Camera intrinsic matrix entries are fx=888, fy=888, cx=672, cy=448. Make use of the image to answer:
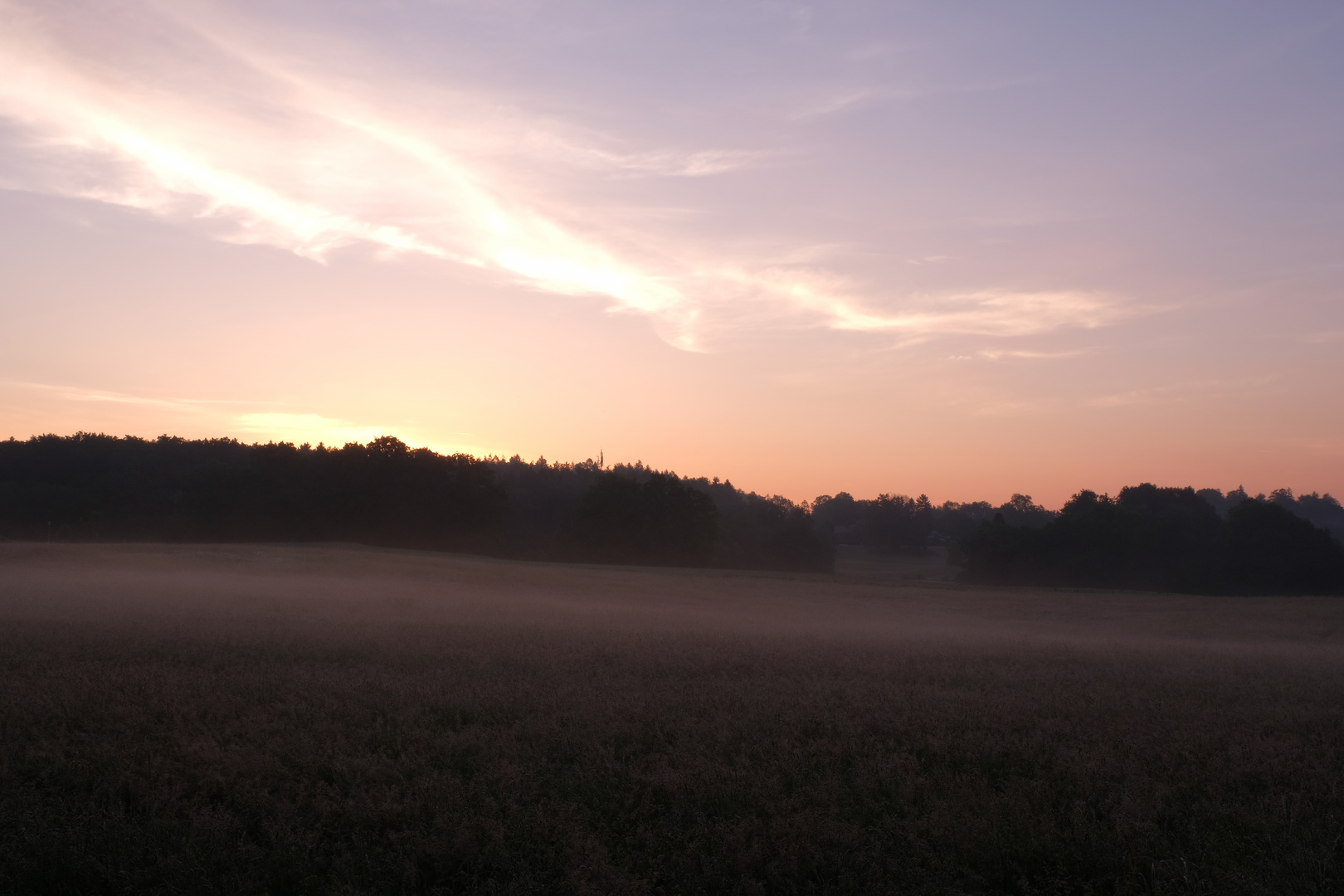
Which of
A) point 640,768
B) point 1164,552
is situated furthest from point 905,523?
point 640,768

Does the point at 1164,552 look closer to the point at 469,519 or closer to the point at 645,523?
the point at 645,523

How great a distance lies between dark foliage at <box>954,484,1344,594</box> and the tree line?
0.40ft

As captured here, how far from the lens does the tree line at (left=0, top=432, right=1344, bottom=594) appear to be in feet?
229

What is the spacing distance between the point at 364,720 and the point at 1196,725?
24.4 ft

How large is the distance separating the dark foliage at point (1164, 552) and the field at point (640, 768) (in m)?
65.1

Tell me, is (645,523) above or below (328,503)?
below

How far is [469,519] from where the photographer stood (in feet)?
255

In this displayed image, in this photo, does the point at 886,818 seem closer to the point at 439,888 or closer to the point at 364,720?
the point at 439,888

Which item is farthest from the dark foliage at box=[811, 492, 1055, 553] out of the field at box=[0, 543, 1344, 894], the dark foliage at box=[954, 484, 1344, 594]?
the field at box=[0, 543, 1344, 894]

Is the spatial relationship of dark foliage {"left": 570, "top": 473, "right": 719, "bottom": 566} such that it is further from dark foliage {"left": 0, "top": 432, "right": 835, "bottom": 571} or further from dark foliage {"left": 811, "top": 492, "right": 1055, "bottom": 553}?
dark foliage {"left": 811, "top": 492, "right": 1055, "bottom": 553}

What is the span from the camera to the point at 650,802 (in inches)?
250

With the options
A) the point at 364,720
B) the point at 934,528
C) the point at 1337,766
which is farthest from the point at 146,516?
the point at 934,528

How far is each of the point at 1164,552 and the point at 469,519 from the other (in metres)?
60.2

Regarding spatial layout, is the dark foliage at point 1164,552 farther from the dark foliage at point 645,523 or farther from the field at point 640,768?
the field at point 640,768
